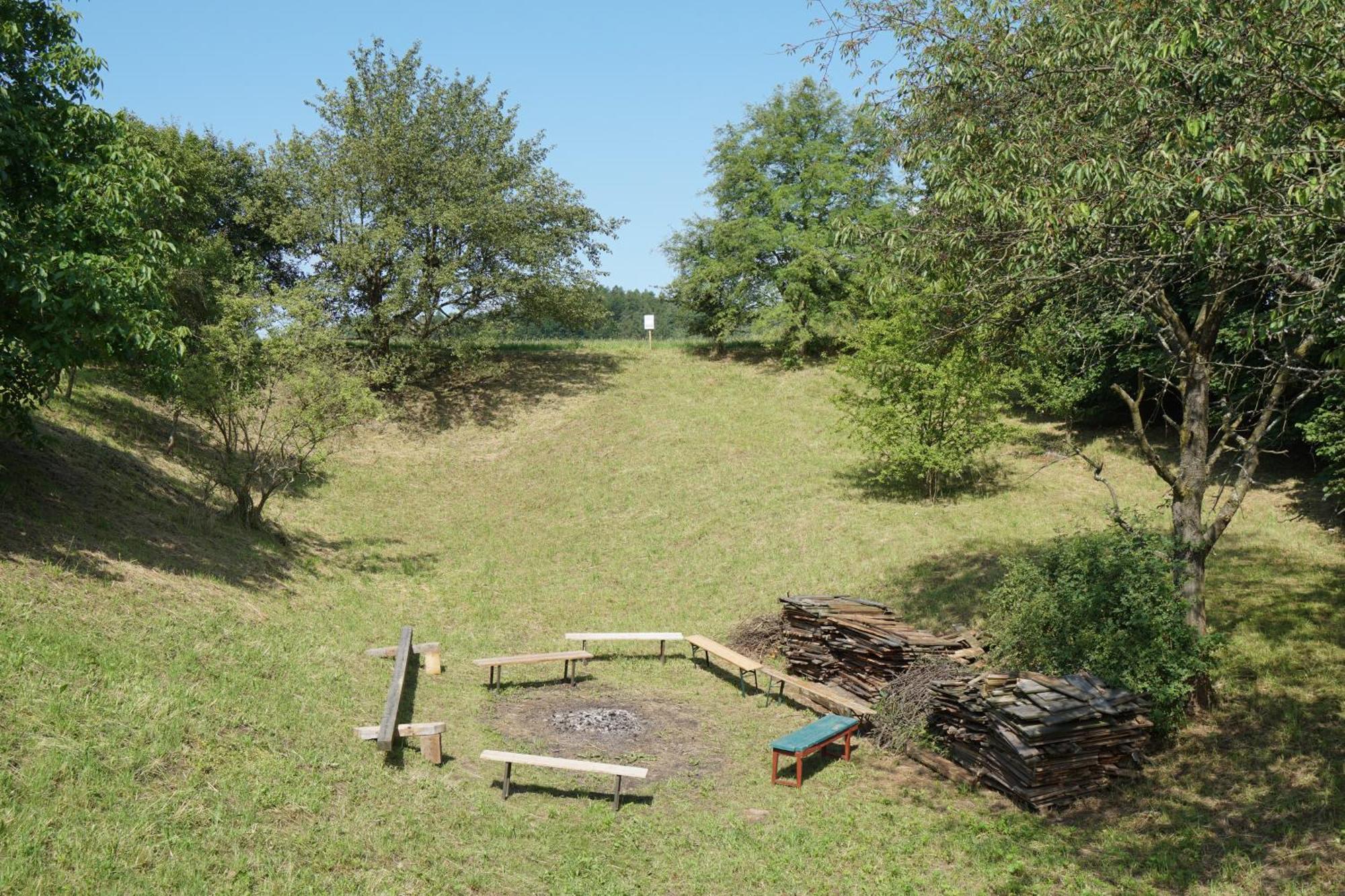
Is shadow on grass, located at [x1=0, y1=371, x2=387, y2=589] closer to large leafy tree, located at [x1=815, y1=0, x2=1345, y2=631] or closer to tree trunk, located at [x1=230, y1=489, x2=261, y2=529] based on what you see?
tree trunk, located at [x1=230, y1=489, x2=261, y2=529]

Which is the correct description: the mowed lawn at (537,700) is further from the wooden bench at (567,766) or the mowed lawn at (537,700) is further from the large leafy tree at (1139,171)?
the large leafy tree at (1139,171)

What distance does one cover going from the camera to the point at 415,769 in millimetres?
9328

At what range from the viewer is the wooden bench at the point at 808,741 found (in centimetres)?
1004

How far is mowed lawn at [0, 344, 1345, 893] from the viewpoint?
23.7 ft

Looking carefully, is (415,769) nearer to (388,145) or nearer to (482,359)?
(388,145)

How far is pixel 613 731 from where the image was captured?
11695 millimetres

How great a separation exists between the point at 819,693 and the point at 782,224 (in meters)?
28.3

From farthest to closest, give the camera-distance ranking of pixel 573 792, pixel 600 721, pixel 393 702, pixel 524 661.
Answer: pixel 524 661, pixel 600 721, pixel 393 702, pixel 573 792

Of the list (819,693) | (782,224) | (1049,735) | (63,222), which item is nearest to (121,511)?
(63,222)

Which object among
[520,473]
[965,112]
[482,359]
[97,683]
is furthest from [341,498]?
[965,112]

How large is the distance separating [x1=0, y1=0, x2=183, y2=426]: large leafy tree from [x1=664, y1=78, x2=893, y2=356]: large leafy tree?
86.9 feet

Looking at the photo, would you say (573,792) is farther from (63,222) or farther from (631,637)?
(63,222)

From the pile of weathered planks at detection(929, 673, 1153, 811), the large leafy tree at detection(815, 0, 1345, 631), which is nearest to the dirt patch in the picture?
the pile of weathered planks at detection(929, 673, 1153, 811)

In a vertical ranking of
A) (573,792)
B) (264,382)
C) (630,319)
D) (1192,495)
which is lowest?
(573,792)
